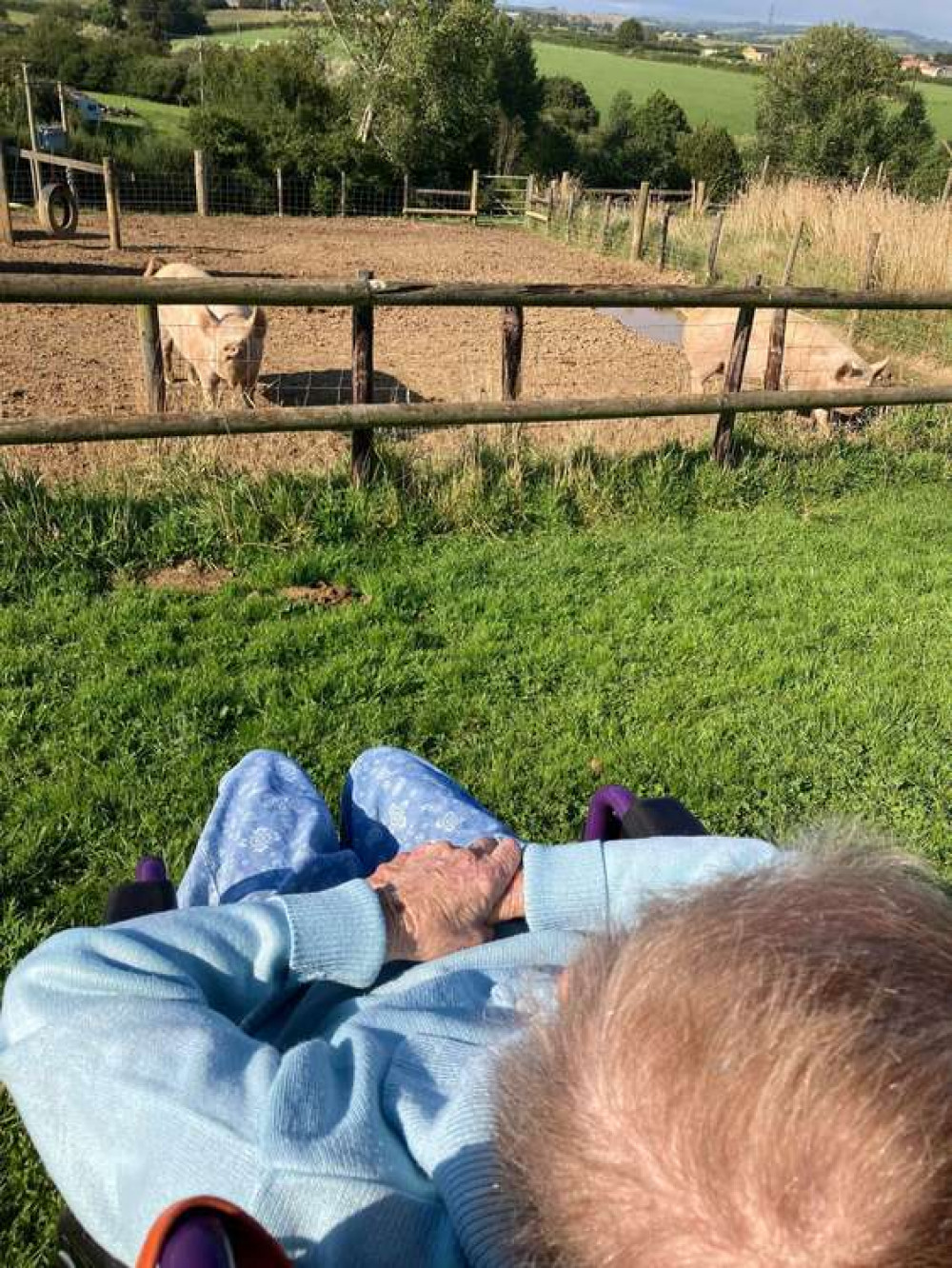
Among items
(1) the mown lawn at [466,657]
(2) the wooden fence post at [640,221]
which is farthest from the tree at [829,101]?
(1) the mown lawn at [466,657]

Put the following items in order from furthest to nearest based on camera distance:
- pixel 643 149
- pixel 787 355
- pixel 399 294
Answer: pixel 643 149, pixel 787 355, pixel 399 294

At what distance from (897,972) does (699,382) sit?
432 inches

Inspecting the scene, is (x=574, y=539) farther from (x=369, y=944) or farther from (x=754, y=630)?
(x=369, y=944)

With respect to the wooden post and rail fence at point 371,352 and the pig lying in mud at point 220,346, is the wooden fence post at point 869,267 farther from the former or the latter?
the pig lying in mud at point 220,346

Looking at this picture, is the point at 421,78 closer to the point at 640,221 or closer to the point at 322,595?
the point at 640,221

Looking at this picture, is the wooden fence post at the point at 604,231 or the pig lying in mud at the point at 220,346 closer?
the pig lying in mud at the point at 220,346

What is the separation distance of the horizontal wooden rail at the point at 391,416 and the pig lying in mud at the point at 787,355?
3.07 metres

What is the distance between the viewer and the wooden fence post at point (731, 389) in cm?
A: 654

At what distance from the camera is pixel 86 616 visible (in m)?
4.16

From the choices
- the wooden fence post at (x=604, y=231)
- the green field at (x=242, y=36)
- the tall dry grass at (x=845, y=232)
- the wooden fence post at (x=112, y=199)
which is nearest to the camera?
the tall dry grass at (x=845, y=232)

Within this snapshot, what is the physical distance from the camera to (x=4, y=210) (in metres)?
19.3

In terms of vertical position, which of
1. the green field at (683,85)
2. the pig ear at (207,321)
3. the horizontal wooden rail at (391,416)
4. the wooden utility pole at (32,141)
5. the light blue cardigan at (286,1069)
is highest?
the green field at (683,85)

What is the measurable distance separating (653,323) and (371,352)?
1182cm

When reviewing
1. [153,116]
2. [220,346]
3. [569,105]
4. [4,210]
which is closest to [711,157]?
[569,105]
